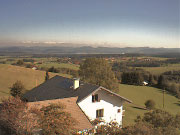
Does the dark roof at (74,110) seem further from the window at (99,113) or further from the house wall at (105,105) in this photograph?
the window at (99,113)

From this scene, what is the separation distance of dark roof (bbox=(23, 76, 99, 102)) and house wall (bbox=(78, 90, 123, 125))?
100 cm

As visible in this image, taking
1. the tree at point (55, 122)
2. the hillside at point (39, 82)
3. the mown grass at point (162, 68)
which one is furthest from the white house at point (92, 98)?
the mown grass at point (162, 68)

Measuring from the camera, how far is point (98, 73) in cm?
3894

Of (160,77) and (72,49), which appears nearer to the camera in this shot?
(72,49)

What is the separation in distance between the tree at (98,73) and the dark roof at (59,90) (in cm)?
1227

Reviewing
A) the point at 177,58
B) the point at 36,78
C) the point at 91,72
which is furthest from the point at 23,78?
the point at 177,58

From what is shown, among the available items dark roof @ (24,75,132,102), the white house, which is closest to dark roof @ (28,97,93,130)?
the white house

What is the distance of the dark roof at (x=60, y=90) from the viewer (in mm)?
20275

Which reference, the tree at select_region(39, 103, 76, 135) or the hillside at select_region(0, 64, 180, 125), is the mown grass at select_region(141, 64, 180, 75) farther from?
the tree at select_region(39, 103, 76, 135)

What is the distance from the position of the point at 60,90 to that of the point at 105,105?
6.31 meters

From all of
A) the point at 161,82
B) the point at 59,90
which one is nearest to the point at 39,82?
the point at 59,90

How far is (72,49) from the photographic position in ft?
244

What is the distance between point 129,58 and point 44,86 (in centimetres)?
8265

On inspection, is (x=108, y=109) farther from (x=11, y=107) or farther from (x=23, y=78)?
(x=23, y=78)
